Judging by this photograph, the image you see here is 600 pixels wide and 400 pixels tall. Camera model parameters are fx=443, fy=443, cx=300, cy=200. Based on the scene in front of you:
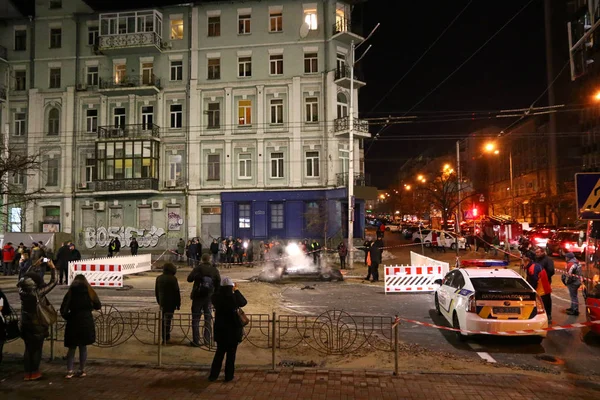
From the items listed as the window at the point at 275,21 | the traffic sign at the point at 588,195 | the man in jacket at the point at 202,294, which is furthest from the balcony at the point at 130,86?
the traffic sign at the point at 588,195

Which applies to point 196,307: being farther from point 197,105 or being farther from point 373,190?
point 197,105

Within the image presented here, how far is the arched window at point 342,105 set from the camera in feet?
108

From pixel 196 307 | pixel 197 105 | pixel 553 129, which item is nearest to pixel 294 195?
pixel 197 105

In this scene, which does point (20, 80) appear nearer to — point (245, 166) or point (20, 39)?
point (20, 39)

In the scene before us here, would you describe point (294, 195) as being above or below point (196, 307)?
above

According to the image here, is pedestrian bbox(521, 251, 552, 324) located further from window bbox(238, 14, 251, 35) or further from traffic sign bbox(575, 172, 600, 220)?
window bbox(238, 14, 251, 35)

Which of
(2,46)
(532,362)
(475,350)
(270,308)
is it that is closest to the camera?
(532,362)

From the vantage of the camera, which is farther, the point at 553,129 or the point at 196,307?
the point at 553,129

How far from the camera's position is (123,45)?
33.3 m

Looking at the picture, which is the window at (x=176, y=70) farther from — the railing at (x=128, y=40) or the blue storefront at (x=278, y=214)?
the blue storefront at (x=278, y=214)

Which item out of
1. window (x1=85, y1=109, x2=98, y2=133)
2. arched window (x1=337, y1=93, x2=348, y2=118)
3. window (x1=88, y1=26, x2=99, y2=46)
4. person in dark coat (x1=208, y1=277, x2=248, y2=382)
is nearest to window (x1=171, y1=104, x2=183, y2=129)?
window (x1=85, y1=109, x2=98, y2=133)

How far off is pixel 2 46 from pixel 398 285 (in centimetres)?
3665

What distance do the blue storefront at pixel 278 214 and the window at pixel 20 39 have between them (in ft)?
67.7

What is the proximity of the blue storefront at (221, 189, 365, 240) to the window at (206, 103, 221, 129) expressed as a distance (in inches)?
212
